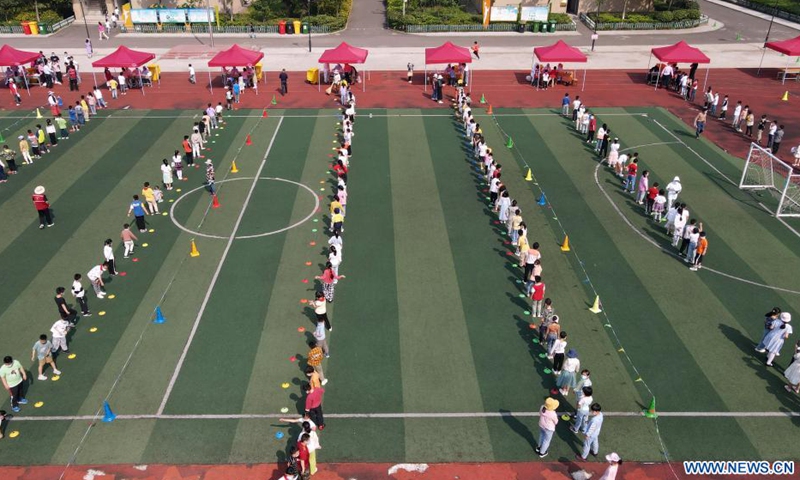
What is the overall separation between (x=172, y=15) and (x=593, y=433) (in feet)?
208

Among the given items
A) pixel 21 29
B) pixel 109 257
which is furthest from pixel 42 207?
pixel 21 29

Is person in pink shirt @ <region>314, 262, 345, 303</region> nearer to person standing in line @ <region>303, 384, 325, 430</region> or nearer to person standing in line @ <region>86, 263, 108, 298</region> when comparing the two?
person standing in line @ <region>303, 384, 325, 430</region>

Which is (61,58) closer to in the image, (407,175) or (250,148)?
(250,148)

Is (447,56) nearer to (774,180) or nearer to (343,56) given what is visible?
(343,56)

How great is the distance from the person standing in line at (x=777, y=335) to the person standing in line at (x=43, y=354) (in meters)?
21.2

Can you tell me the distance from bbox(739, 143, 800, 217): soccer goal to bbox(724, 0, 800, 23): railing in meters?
45.6

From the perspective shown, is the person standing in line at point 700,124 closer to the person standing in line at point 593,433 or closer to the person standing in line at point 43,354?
the person standing in line at point 593,433

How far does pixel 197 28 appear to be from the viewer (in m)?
63.8

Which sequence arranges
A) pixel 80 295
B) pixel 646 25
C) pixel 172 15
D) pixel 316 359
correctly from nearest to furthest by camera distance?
pixel 316 359 → pixel 80 295 → pixel 172 15 → pixel 646 25

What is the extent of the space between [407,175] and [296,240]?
8571 millimetres

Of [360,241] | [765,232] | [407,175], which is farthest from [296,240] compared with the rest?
[765,232]

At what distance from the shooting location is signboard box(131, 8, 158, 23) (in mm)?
62781

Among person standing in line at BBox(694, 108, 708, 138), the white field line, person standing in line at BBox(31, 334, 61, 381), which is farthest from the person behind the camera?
Result: person standing in line at BBox(694, 108, 708, 138)

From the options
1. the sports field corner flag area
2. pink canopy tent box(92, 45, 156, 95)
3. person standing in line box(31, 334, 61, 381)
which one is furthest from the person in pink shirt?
pink canopy tent box(92, 45, 156, 95)
